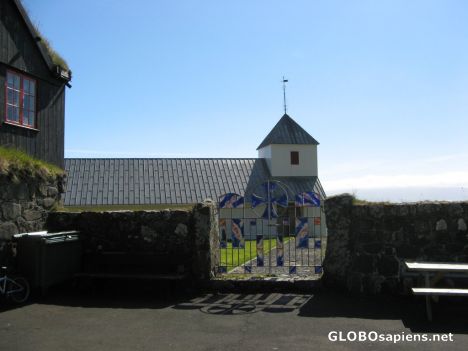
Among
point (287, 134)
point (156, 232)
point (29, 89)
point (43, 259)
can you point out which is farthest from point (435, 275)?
point (287, 134)

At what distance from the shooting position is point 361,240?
830 centimetres

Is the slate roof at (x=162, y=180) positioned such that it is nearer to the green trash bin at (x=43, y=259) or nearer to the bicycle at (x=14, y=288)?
the green trash bin at (x=43, y=259)

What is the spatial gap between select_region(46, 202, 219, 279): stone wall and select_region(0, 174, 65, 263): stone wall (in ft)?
1.28

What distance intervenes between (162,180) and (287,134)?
10.6m

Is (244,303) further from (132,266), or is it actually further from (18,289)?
(18,289)

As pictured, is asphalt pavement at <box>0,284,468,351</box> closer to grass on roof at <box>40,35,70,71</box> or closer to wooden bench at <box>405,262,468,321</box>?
wooden bench at <box>405,262,468,321</box>

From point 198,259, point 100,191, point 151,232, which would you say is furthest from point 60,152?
point 100,191

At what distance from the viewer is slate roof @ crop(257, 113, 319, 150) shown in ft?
118

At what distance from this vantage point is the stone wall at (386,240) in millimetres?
8047

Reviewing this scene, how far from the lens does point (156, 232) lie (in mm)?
8969

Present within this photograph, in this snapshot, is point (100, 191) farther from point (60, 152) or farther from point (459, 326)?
point (459, 326)

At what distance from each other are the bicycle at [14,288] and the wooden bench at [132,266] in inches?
41.7

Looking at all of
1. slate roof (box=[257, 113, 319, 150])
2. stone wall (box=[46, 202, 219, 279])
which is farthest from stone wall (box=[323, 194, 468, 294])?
slate roof (box=[257, 113, 319, 150])

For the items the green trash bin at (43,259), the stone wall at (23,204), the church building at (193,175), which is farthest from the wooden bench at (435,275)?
the church building at (193,175)
